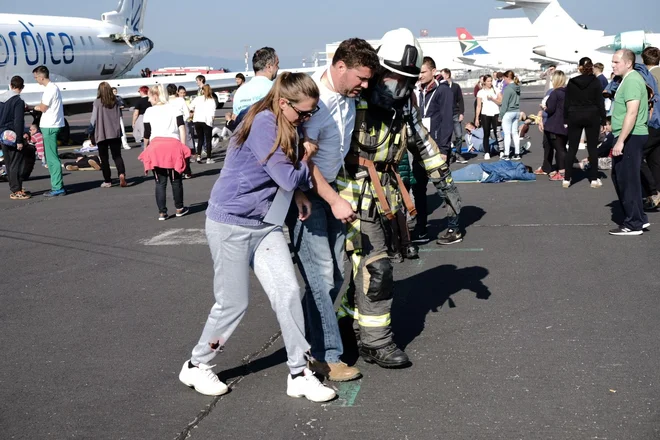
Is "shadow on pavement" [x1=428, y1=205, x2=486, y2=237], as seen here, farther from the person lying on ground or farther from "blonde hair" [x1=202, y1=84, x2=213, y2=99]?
"blonde hair" [x1=202, y1=84, x2=213, y2=99]

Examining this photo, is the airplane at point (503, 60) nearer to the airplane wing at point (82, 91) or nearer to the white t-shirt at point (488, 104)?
the airplane wing at point (82, 91)

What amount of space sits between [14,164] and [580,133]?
9.41 m

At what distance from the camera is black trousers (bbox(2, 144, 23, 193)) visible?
43.4 ft

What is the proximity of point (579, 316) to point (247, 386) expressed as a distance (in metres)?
2.64

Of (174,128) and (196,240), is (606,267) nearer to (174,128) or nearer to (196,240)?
(196,240)

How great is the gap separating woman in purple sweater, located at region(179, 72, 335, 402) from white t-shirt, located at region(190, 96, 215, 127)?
517 inches

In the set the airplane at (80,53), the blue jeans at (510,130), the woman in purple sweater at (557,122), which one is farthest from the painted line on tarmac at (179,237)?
the airplane at (80,53)

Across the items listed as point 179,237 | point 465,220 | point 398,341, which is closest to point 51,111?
point 179,237

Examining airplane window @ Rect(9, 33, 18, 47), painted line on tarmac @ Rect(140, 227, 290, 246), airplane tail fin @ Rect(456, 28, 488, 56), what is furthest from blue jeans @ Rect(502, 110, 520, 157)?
airplane tail fin @ Rect(456, 28, 488, 56)

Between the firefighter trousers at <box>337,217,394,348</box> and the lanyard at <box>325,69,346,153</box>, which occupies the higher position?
the lanyard at <box>325,69,346,153</box>

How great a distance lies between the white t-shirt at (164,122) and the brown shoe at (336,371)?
6.72 meters

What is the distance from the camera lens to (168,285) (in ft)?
23.7

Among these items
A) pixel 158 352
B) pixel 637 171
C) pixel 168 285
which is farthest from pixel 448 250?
pixel 158 352

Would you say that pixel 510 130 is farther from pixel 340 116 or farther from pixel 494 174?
pixel 340 116
